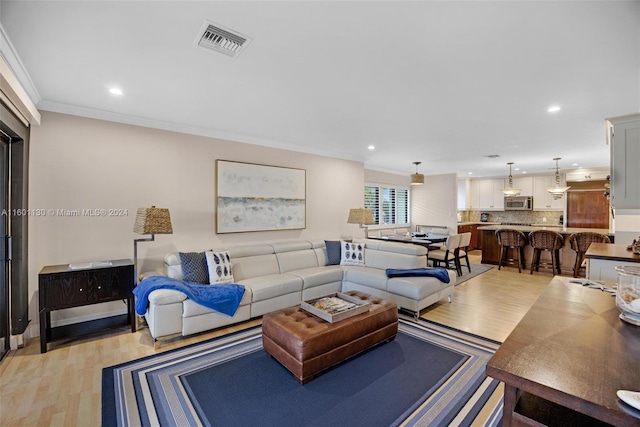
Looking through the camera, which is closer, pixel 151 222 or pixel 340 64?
pixel 340 64

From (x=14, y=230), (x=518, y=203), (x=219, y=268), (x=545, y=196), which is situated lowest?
(x=219, y=268)

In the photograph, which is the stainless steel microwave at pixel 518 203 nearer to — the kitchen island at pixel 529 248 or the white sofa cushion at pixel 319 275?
the kitchen island at pixel 529 248

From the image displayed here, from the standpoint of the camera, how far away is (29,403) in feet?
7.00

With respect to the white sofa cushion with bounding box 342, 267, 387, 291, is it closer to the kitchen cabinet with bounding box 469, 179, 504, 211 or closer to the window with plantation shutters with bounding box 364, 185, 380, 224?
the window with plantation shutters with bounding box 364, 185, 380, 224

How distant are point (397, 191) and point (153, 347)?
7103mm

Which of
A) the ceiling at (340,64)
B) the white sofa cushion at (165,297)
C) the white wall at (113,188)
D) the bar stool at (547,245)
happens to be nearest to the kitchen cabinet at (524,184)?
the bar stool at (547,245)

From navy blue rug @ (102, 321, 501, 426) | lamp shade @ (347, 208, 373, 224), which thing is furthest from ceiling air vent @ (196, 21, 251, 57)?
lamp shade @ (347, 208, 373, 224)

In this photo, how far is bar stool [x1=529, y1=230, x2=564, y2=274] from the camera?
19.2 feet

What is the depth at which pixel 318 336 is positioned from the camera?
241 centimetres

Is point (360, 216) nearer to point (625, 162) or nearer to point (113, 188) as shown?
point (625, 162)

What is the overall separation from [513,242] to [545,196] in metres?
3.21

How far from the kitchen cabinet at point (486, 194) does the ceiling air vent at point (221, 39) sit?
9.25m

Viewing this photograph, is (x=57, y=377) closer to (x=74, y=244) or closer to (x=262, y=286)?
(x=74, y=244)

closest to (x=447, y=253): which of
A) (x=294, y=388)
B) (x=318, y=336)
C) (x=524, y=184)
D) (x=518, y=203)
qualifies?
(x=318, y=336)
